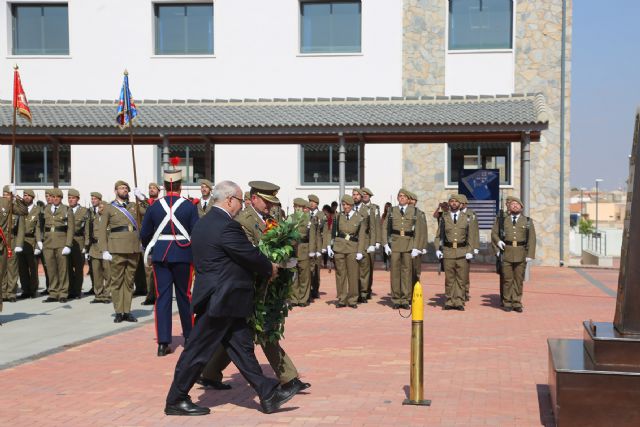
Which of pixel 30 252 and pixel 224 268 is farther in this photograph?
pixel 30 252

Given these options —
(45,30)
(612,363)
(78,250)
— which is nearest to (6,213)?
(78,250)

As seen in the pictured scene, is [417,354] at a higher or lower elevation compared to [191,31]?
lower

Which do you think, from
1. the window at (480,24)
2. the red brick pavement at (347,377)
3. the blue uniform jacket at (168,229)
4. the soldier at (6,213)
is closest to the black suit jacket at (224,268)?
the red brick pavement at (347,377)

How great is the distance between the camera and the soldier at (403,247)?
13445 millimetres

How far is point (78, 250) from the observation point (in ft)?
49.4

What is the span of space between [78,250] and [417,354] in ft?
32.6

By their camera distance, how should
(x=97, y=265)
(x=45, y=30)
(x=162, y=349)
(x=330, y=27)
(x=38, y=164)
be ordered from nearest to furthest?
(x=162, y=349) < (x=97, y=265) < (x=330, y=27) < (x=38, y=164) < (x=45, y=30)

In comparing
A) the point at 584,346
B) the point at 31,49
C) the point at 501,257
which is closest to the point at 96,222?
the point at 501,257

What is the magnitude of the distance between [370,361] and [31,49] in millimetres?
22296

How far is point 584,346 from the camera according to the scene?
657 centimetres

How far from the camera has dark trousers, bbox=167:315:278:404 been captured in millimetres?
6430

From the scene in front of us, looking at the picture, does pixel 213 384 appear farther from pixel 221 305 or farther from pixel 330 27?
pixel 330 27

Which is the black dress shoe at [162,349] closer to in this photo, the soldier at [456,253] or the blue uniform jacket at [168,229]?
the blue uniform jacket at [168,229]

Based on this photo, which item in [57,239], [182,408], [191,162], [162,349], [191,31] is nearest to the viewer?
[182,408]
